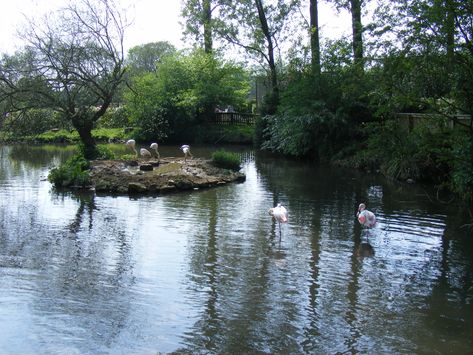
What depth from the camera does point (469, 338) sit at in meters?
6.08

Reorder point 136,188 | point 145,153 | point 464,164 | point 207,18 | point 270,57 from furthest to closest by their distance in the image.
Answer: point 207,18
point 270,57
point 145,153
point 136,188
point 464,164

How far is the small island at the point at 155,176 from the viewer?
16.2 meters

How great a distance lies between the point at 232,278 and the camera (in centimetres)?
806

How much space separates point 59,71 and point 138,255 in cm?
1304

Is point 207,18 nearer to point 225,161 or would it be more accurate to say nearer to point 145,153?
point 145,153

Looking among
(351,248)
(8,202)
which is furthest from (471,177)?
(8,202)

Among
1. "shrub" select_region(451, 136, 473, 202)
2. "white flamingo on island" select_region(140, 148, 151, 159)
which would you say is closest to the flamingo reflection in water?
"shrub" select_region(451, 136, 473, 202)

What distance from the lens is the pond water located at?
20.0ft

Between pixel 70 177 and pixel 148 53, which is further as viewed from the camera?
pixel 148 53

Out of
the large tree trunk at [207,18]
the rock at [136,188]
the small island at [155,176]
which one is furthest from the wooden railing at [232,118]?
the rock at [136,188]

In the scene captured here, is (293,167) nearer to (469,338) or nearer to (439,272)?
(439,272)

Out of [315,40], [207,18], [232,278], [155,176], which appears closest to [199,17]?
[207,18]

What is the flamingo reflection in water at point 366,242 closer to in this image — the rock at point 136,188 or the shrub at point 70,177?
the rock at point 136,188

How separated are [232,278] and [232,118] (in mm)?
32054
